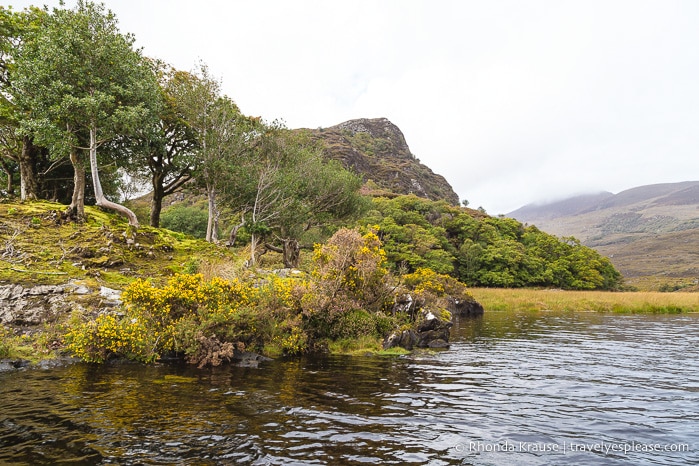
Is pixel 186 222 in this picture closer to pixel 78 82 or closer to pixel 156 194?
pixel 156 194

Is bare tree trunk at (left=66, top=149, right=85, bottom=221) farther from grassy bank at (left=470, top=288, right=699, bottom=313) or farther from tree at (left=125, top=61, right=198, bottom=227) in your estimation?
grassy bank at (left=470, top=288, right=699, bottom=313)

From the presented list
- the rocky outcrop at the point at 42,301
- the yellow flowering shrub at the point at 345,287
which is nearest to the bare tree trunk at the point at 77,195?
the rocky outcrop at the point at 42,301

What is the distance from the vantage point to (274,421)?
371 inches

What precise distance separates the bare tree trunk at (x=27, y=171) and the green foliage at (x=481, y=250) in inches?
2209

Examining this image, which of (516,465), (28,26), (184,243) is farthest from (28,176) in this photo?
(516,465)

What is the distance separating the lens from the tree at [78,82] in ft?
77.4

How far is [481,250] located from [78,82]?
8906 centimetres

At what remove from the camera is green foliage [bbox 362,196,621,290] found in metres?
83.9

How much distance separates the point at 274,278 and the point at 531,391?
12.7 meters

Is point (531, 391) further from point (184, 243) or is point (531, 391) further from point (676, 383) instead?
point (184, 243)

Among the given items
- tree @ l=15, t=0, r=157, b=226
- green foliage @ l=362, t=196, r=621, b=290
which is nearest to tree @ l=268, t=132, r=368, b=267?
tree @ l=15, t=0, r=157, b=226

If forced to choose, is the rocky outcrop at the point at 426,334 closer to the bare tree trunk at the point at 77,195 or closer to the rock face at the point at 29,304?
the rock face at the point at 29,304

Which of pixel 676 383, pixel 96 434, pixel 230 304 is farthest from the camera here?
pixel 230 304

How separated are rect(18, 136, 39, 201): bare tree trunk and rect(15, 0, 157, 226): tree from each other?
6.97 meters
